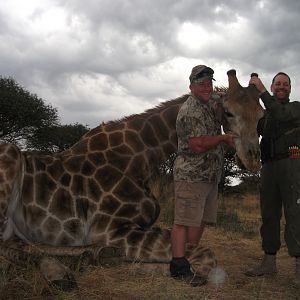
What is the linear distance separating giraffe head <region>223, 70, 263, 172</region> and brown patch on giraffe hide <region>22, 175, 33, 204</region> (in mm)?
1880

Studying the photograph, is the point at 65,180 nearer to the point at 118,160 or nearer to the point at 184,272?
the point at 118,160

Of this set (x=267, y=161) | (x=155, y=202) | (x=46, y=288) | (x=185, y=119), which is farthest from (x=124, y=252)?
(x=267, y=161)

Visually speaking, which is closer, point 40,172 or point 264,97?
point 264,97

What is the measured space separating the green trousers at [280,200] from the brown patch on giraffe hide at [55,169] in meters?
2.00

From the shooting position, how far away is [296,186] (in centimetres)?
452

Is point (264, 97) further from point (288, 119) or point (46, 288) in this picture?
point (46, 288)

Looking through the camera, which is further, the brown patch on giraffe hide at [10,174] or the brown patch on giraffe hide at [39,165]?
the brown patch on giraffe hide at [39,165]

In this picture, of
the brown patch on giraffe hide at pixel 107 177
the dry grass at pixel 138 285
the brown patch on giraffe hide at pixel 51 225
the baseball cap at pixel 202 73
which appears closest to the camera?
the dry grass at pixel 138 285

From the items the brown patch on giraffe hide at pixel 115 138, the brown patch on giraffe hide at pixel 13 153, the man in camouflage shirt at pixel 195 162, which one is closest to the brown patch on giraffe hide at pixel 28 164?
the brown patch on giraffe hide at pixel 13 153

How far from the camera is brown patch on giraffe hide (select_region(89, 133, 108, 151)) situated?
4922mm

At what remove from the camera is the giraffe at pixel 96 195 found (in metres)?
4.31

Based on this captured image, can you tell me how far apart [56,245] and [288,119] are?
96.3 inches

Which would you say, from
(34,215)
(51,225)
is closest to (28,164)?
(34,215)

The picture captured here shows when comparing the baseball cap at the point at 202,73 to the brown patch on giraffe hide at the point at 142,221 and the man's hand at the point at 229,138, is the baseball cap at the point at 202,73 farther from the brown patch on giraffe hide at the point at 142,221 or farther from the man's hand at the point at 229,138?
the brown patch on giraffe hide at the point at 142,221
